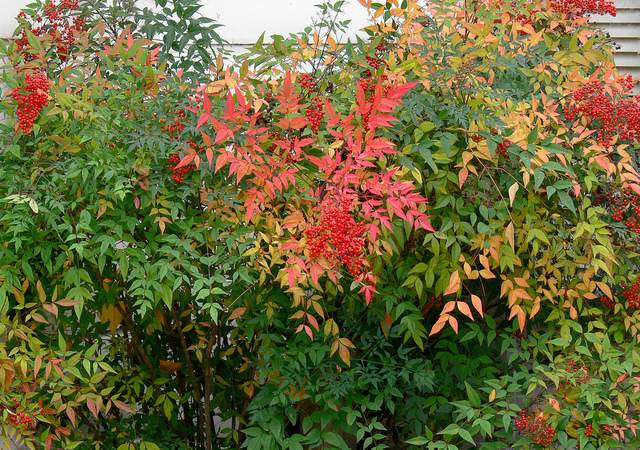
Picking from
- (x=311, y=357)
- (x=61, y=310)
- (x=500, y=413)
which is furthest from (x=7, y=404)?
A: (x=500, y=413)

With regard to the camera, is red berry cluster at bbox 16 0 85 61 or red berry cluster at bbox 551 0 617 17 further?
red berry cluster at bbox 551 0 617 17

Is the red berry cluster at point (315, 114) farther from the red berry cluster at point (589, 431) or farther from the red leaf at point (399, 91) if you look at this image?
the red berry cluster at point (589, 431)

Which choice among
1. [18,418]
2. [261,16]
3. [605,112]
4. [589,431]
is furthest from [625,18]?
[18,418]

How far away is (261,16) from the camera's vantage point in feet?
14.1

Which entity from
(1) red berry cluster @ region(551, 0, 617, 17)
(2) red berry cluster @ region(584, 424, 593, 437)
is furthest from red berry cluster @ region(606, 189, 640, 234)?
(1) red berry cluster @ region(551, 0, 617, 17)

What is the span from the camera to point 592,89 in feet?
9.91

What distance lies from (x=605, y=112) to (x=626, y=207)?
0.32m

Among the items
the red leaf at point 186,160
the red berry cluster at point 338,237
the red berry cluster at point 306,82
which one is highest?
the red berry cluster at point 306,82

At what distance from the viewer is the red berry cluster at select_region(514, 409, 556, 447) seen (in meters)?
2.84

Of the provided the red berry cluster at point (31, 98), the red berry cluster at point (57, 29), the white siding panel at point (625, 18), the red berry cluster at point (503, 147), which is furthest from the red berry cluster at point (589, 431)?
the white siding panel at point (625, 18)

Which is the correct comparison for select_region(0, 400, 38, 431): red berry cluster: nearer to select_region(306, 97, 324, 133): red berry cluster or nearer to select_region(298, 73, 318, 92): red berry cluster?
select_region(306, 97, 324, 133): red berry cluster

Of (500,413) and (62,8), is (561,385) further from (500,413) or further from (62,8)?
(62,8)

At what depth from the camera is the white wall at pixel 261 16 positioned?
4.28m

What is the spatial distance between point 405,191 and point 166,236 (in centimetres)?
76
